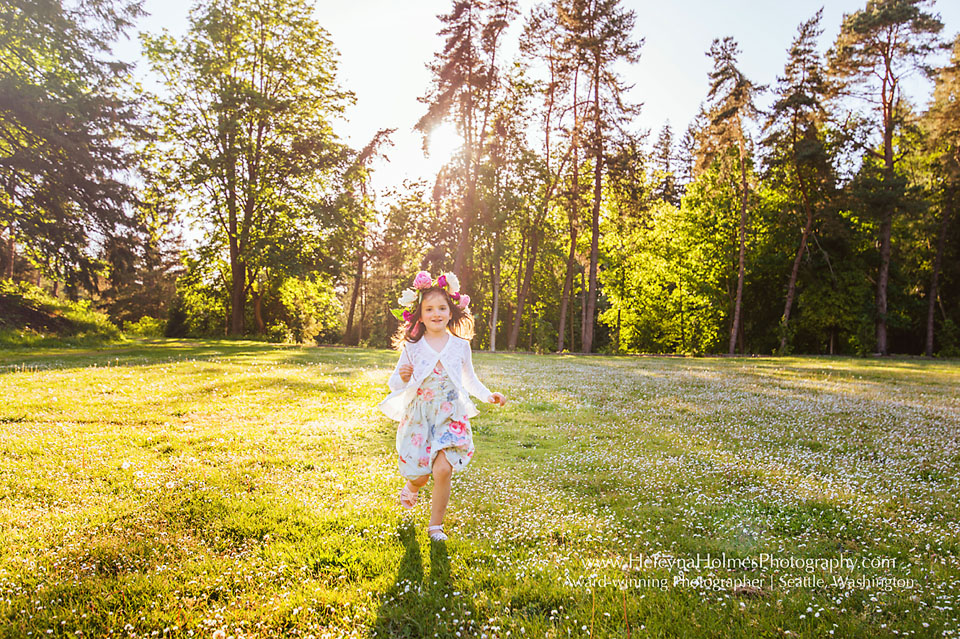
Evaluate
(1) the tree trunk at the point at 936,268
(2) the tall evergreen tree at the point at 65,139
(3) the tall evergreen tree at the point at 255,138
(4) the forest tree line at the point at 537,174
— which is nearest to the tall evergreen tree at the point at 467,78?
(4) the forest tree line at the point at 537,174

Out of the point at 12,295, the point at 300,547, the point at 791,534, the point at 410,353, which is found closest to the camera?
the point at 300,547

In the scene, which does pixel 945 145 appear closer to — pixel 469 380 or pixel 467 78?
pixel 467 78

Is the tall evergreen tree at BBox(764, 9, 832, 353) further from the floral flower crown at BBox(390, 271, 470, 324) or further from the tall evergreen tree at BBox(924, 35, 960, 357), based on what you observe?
the floral flower crown at BBox(390, 271, 470, 324)

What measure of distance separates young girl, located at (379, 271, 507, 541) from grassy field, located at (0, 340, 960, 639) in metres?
0.57

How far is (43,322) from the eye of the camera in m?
22.5

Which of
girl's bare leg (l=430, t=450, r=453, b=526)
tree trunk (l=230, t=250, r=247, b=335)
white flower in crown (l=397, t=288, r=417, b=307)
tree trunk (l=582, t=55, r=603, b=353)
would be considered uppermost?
tree trunk (l=582, t=55, r=603, b=353)

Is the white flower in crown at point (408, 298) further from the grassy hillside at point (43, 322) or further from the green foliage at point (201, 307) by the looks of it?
the green foliage at point (201, 307)

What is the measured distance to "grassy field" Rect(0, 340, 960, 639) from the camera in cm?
358

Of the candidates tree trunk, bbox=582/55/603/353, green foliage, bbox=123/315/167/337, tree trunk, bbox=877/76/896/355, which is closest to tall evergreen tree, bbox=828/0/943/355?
tree trunk, bbox=877/76/896/355

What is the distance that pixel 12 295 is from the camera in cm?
2239

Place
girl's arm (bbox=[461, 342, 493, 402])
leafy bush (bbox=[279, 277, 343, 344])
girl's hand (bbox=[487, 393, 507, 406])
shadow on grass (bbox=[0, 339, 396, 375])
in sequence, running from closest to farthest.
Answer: girl's hand (bbox=[487, 393, 507, 406]), girl's arm (bbox=[461, 342, 493, 402]), shadow on grass (bbox=[0, 339, 396, 375]), leafy bush (bbox=[279, 277, 343, 344])

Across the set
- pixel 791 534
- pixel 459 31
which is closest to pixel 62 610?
pixel 791 534

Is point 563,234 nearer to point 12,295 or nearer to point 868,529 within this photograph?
point 12,295

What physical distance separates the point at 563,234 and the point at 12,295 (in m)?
34.8
